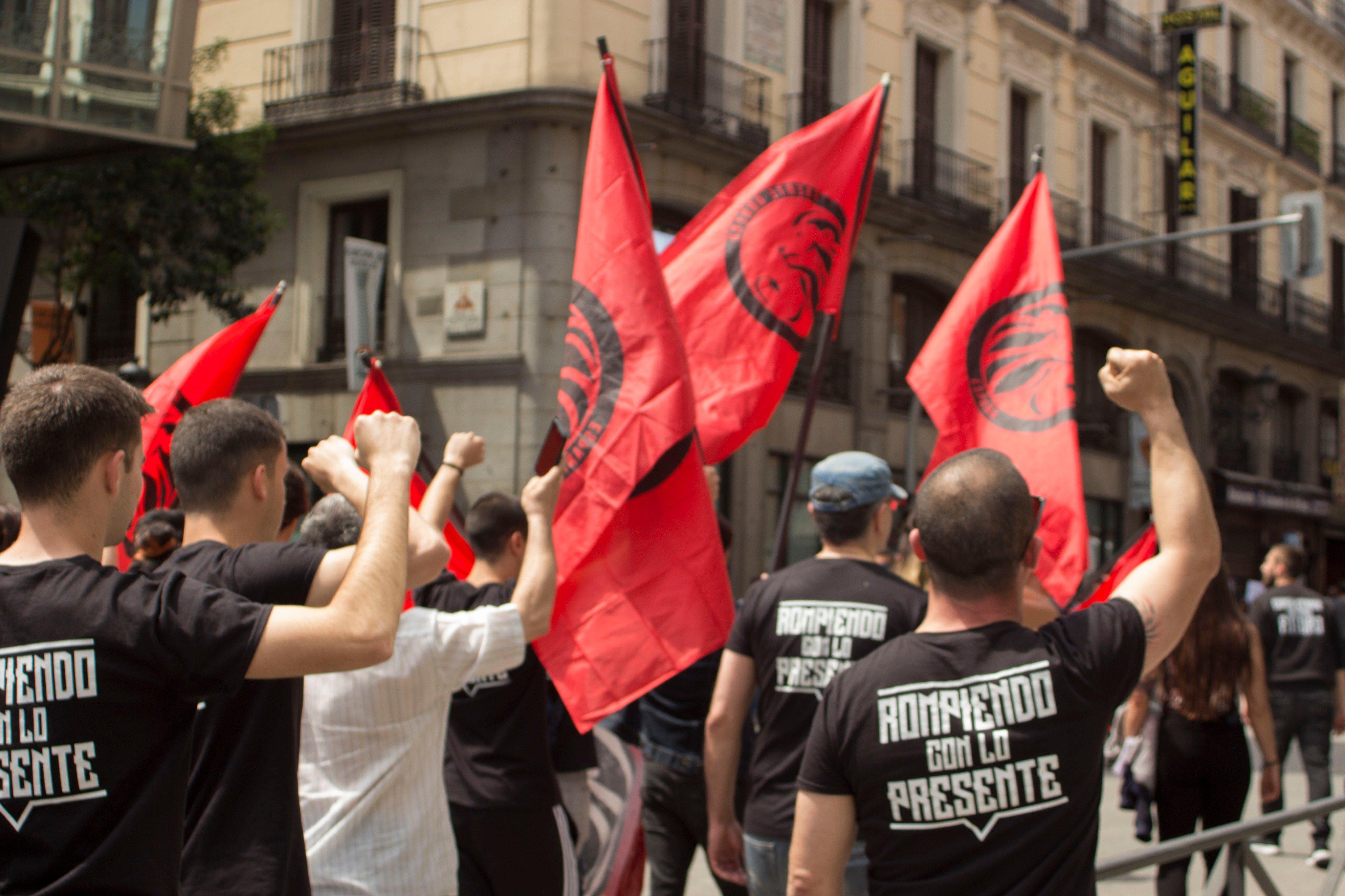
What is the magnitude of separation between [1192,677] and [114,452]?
465 cm

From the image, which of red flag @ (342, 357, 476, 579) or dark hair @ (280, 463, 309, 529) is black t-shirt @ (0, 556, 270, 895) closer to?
dark hair @ (280, 463, 309, 529)

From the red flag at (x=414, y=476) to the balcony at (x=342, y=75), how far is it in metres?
11.8

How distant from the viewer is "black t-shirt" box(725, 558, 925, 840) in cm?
348

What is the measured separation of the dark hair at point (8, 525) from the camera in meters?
4.13

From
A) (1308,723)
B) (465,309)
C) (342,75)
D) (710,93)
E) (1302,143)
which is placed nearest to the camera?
(1308,723)

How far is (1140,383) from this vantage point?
2414 millimetres

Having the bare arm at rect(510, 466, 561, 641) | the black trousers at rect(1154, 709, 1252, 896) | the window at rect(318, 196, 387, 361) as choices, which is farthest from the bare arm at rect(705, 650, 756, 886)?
the window at rect(318, 196, 387, 361)

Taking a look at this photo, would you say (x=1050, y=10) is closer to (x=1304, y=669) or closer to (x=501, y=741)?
(x=1304, y=669)

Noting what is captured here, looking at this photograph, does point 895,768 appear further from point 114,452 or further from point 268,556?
point 114,452

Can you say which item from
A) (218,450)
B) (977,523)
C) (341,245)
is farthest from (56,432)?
(341,245)

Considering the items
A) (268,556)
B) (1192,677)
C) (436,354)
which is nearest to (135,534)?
(268,556)

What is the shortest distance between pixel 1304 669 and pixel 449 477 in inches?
260

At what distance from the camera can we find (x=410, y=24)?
15828 mm

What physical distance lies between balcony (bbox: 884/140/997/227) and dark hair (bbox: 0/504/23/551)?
52.6 ft
